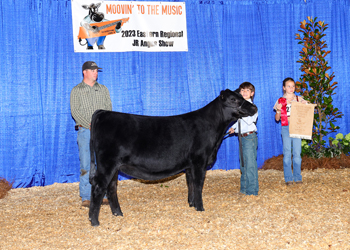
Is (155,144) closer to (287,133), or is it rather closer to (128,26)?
(287,133)

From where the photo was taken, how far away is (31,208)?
5.04 m

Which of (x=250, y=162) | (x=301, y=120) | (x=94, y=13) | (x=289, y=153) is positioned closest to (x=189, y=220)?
(x=250, y=162)

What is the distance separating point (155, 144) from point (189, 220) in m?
0.95

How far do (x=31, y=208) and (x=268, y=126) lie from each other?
16.2 ft

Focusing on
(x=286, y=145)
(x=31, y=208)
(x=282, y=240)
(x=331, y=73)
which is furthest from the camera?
(x=331, y=73)

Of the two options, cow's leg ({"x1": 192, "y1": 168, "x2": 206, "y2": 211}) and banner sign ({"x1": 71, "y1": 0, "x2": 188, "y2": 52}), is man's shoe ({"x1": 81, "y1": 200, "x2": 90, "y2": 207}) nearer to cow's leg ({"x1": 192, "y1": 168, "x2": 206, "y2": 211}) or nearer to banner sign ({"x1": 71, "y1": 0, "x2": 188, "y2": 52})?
cow's leg ({"x1": 192, "y1": 168, "x2": 206, "y2": 211})

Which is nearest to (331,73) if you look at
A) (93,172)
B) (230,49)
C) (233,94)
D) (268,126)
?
(268,126)

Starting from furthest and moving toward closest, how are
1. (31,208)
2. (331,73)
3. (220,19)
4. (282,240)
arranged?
(331,73)
(220,19)
(31,208)
(282,240)

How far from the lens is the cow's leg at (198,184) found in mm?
4289

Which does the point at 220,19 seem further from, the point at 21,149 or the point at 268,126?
the point at 21,149

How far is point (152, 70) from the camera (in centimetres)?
695

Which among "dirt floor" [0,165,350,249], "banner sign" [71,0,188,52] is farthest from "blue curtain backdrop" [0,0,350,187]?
"dirt floor" [0,165,350,249]

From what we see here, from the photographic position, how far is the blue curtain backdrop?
6.33m

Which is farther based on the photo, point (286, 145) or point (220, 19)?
point (220, 19)
